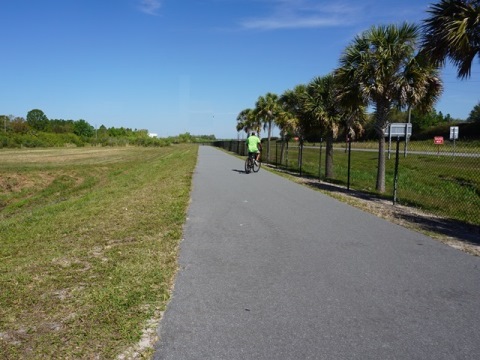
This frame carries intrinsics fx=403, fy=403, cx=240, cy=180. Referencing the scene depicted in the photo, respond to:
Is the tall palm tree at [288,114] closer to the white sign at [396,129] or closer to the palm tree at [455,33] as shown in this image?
the white sign at [396,129]

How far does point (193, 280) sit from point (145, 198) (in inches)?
275

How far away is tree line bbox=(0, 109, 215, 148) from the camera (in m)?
80.6

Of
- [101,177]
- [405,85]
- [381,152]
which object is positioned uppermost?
[405,85]

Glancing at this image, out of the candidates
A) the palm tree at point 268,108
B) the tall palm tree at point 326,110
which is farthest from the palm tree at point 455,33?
the palm tree at point 268,108

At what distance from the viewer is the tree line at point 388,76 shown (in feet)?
31.3

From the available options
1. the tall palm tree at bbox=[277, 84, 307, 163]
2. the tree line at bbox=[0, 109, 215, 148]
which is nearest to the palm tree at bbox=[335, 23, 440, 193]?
the tall palm tree at bbox=[277, 84, 307, 163]

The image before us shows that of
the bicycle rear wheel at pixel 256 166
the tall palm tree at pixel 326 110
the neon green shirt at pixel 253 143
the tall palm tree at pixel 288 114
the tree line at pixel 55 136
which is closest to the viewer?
the neon green shirt at pixel 253 143

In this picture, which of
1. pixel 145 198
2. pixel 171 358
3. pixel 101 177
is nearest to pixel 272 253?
pixel 171 358

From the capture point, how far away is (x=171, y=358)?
3090 millimetres

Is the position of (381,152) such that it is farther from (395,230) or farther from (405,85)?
(395,230)

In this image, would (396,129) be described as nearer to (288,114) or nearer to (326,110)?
(326,110)

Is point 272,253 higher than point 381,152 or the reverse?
the reverse

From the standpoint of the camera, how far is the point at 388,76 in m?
14.9

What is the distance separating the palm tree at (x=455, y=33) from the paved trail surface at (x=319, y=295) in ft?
15.4
